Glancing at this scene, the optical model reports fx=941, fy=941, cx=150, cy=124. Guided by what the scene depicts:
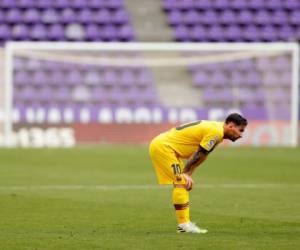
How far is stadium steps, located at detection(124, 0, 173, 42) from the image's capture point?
37562 mm

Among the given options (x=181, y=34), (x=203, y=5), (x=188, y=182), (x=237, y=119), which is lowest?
(x=188, y=182)

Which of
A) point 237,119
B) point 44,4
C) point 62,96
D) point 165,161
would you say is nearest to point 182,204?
point 165,161

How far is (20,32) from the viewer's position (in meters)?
37.7

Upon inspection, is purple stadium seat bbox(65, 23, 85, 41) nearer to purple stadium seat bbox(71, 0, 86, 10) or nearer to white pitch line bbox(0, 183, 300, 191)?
purple stadium seat bbox(71, 0, 86, 10)

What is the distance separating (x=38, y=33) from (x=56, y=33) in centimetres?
72

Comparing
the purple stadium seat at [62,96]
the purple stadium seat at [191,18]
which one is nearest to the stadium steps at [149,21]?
the purple stadium seat at [191,18]

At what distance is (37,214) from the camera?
40.4 feet

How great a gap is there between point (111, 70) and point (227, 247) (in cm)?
2259

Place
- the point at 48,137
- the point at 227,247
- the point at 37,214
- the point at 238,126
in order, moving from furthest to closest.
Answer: the point at 48,137 < the point at 37,214 < the point at 238,126 < the point at 227,247

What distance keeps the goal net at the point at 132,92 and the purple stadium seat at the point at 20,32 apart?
5.84 metres

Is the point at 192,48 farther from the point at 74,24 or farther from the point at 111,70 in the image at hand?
the point at 74,24

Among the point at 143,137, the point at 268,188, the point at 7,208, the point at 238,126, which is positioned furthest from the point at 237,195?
the point at 143,137

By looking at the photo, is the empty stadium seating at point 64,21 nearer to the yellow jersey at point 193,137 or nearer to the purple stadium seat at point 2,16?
the purple stadium seat at point 2,16

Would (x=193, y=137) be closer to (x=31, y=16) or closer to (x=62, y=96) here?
(x=62, y=96)
